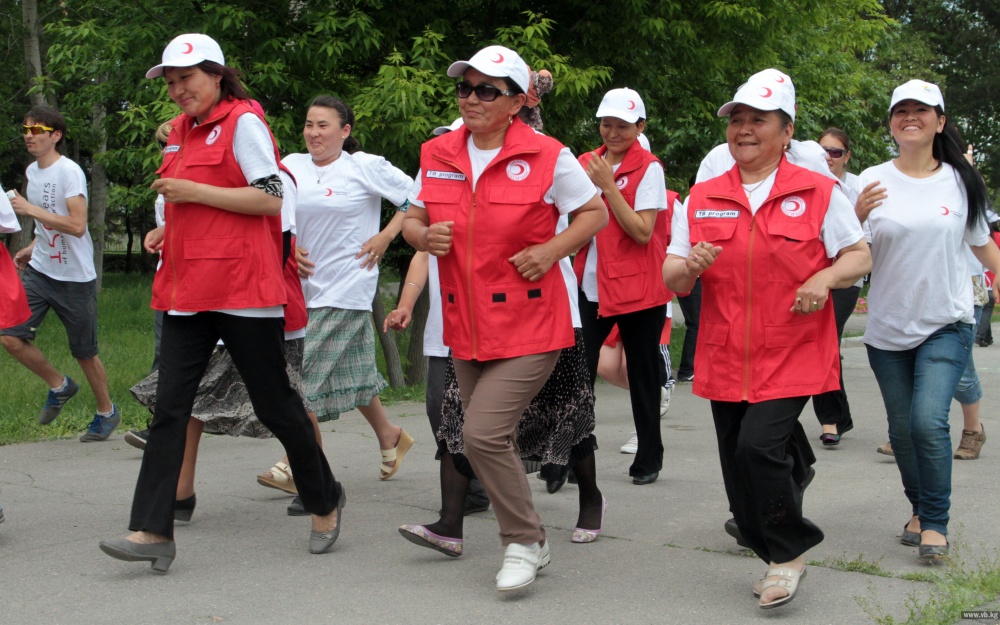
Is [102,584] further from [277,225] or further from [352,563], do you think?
[277,225]

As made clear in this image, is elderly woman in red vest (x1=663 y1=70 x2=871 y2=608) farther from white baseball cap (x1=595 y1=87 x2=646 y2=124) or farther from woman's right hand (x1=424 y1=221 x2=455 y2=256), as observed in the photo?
white baseball cap (x1=595 y1=87 x2=646 y2=124)

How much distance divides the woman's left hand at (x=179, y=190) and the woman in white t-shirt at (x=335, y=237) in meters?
1.52

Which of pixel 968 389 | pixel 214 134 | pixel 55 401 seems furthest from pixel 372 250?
pixel 968 389

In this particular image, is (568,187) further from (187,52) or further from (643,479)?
(643,479)

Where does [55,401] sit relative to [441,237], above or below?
below

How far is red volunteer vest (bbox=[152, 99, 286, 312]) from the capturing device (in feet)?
15.3

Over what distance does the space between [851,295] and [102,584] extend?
5306mm

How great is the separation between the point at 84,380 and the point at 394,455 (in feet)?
18.8

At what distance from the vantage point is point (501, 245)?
174 inches

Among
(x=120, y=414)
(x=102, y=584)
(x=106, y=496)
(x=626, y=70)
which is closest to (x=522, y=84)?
(x=102, y=584)

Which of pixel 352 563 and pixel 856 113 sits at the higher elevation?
pixel 856 113

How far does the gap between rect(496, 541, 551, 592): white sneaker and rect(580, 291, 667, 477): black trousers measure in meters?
1.95

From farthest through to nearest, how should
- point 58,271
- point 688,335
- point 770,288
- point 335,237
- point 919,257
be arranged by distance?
1. point 688,335
2. point 58,271
3. point 335,237
4. point 919,257
5. point 770,288

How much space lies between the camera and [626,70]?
1157 centimetres
